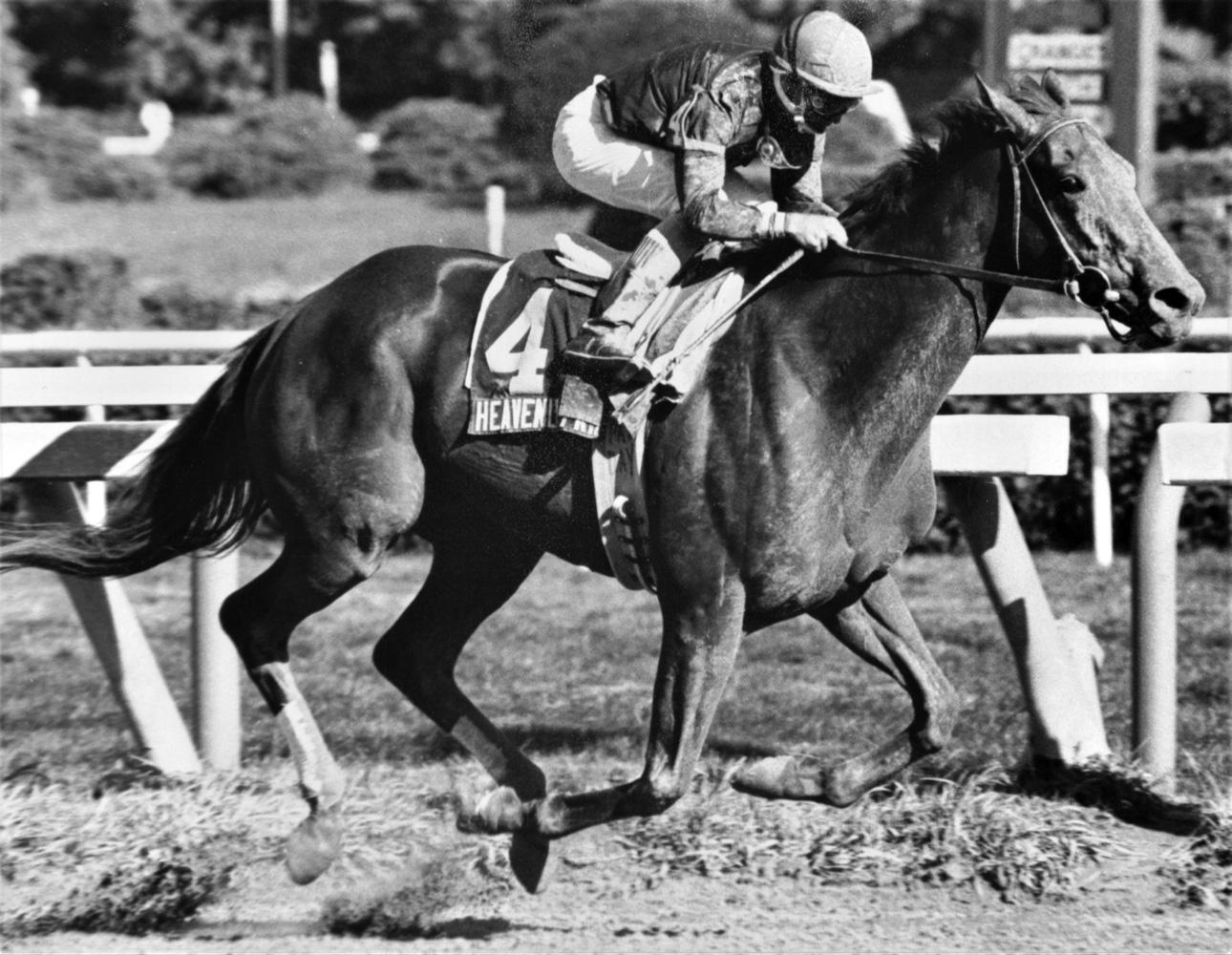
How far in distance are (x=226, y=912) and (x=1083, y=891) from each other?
2127 millimetres

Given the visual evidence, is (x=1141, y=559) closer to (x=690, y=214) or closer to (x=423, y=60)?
(x=690, y=214)

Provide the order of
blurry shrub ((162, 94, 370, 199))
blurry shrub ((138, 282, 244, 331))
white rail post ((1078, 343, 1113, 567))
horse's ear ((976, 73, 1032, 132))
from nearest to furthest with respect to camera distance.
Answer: horse's ear ((976, 73, 1032, 132)) < white rail post ((1078, 343, 1113, 567)) < blurry shrub ((138, 282, 244, 331)) < blurry shrub ((162, 94, 370, 199))

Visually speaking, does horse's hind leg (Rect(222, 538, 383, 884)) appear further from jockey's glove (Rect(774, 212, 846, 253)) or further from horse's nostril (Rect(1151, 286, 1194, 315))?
horse's nostril (Rect(1151, 286, 1194, 315))

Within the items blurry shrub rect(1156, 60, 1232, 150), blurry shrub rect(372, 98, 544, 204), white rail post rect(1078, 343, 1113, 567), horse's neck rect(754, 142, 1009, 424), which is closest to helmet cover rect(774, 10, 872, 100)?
horse's neck rect(754, 142, 1009, 424)

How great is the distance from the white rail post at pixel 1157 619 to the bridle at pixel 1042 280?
1.23m

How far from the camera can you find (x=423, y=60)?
2573 centimetres

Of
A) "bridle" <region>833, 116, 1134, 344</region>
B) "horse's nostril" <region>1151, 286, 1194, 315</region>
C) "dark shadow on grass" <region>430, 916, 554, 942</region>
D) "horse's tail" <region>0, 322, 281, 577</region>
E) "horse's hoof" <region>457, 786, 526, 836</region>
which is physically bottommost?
"dark shadow on grass" <region>430, 916, 554, 942</region>

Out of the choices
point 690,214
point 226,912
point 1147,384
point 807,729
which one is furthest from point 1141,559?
point 226,912

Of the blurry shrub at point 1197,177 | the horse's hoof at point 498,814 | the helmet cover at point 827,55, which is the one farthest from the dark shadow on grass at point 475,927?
the blurry shrub at point 1197,177

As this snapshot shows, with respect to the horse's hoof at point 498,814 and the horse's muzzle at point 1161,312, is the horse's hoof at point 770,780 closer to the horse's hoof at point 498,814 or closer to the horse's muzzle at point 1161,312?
the horse's hoof at point 498,814

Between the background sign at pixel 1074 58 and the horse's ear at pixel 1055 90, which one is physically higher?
the background sign at pixel 1074 58

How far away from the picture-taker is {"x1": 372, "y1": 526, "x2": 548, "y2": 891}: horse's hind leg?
4.41 meters

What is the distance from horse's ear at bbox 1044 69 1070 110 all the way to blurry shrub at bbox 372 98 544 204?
685 inches

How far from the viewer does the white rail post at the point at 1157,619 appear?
4676 millimetres
